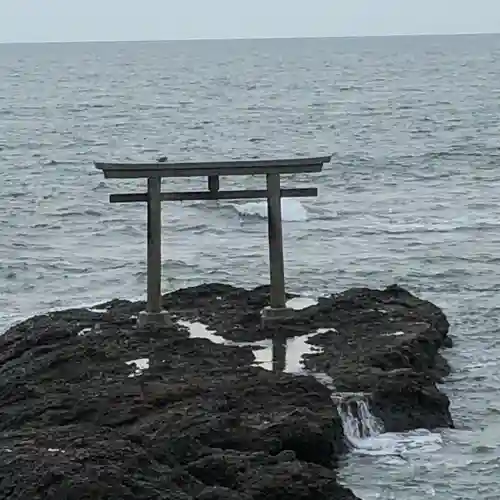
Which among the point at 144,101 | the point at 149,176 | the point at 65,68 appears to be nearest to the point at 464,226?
the point at 149,176

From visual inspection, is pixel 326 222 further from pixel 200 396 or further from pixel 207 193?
pixel 200 396

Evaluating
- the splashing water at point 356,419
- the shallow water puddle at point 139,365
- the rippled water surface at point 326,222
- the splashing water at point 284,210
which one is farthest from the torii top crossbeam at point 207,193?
the splashing water at point 284,210

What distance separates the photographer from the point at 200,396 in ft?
36.9

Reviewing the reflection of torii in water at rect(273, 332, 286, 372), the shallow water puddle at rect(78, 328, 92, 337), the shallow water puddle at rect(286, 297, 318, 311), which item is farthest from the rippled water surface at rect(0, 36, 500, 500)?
the shallow water puddle at rect(78, 328, 92, 337)

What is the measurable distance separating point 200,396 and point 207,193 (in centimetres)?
325

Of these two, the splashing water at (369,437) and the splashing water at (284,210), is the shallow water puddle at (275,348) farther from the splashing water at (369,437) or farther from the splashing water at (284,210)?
the splashing water at (284,210)

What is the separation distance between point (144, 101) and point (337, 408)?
66.6m

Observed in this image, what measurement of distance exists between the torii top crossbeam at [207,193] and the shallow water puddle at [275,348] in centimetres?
52

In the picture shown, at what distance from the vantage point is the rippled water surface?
13.0 m

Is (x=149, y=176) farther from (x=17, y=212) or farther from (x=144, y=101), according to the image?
(x=144, y=101)

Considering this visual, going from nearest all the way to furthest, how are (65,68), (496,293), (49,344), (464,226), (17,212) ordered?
(49,344) < (496,293) < (464,226) < (17,212) < (65,68)

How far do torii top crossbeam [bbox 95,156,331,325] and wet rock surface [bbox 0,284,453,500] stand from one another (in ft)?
1.16

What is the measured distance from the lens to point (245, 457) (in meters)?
9.98

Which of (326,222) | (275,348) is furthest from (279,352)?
(326,222)
